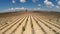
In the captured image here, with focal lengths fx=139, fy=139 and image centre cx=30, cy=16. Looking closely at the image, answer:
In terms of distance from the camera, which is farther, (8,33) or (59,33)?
(8,33)

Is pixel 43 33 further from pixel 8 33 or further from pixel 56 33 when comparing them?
pixel 8 33

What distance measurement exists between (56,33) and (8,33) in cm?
181

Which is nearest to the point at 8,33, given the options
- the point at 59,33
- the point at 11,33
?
the point at 11,33

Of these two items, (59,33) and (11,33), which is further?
(11,33)

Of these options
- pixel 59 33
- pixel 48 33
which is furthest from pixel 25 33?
pixel 59 33

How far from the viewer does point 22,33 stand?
5.18 metres

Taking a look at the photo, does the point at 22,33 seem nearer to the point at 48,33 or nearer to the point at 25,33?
the point at 25,33

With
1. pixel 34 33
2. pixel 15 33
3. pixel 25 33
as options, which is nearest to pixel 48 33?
pixel 34 33

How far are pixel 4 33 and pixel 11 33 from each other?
32 centimetres

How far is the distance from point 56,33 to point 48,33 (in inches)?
11.1

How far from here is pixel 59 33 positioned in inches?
192

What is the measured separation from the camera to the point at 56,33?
4.93 m

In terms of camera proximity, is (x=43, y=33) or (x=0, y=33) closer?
(x=43, y=33)

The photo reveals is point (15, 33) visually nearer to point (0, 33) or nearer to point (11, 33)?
point (11, 33)
